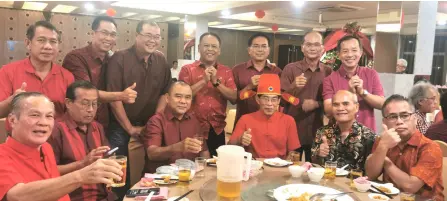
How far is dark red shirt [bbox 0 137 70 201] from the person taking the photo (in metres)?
1.48

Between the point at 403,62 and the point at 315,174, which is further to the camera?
the point at 403,62

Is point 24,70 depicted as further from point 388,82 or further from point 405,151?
point 388,82

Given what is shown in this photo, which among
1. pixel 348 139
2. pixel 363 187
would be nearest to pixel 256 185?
pixel 363 187

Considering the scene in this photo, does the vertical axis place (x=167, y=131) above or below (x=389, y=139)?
below

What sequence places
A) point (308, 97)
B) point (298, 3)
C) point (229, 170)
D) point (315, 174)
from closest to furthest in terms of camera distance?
point (229, 170) → point (315, 174) → point (308, 97) → point (298, 3)

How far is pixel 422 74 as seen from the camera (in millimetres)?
4152

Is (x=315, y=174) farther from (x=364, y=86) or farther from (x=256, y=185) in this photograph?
(x=364, y=86)

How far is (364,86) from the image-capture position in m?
3.07

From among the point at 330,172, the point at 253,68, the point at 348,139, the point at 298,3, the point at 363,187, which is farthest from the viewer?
the point at 298,3

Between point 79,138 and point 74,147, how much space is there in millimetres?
69

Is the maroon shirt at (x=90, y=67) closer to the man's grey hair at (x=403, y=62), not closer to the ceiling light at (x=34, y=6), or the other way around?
the man's grey hair at (x=403, y=62)

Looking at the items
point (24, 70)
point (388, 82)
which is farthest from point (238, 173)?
point (388, 82)

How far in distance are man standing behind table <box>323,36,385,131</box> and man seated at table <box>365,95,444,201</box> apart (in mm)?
692

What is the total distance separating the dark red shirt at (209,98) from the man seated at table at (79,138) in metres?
1.09
